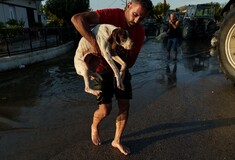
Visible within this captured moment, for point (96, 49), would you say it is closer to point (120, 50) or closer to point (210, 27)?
point (120, 50)

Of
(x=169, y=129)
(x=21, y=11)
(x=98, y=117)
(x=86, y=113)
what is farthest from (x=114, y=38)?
(x=21, y=11)

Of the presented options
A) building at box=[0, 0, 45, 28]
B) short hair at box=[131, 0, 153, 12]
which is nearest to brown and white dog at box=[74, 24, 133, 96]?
short hair at box=[131, 0, 153, 12]

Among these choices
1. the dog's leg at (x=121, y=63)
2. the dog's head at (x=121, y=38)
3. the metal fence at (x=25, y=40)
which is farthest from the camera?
the metal fence at (x=25, y=40)

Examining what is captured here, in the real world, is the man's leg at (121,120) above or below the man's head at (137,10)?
below

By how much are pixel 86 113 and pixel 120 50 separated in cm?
193

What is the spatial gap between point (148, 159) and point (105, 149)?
0.55 meters

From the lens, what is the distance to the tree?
840 inches

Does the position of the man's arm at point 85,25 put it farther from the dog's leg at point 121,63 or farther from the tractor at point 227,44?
the tractor at point 227,44

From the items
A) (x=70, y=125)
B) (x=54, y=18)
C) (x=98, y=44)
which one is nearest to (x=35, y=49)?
(x=70, y=125)

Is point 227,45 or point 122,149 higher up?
point 227,45

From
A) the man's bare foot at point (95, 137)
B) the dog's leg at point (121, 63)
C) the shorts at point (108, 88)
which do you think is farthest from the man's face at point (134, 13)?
the man's bare foot at point (95, 137)

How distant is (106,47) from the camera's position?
8.09ft

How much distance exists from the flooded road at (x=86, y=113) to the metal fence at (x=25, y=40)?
1389 mm

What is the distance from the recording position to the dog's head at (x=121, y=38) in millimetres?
2424
